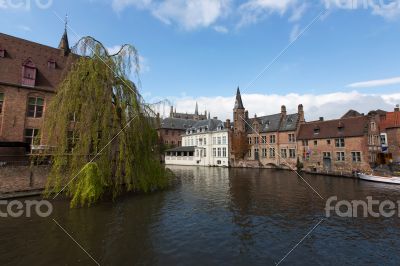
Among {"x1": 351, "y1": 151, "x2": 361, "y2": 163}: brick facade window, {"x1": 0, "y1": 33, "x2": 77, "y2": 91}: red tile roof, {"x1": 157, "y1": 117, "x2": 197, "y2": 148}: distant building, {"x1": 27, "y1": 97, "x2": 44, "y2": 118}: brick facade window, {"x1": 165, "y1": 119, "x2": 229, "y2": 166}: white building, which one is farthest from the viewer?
{"x1": 157, "y1": 117, "x2": 197, "y2": 148}: distant building

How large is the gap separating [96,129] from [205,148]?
41554mm

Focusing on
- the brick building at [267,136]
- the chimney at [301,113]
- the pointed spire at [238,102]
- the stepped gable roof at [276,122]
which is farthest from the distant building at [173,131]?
the chimney at [301,113]

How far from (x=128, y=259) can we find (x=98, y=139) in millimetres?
8774

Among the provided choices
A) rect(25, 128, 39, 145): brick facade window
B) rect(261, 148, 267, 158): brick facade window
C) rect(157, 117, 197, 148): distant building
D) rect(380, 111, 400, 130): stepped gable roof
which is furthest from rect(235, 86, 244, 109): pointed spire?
rect(25, 128, 39, 145): brick facade window

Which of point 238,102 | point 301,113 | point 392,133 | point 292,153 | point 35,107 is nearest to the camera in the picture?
point 35,107

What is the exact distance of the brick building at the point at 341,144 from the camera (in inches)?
1339

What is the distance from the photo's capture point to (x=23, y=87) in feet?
69.8

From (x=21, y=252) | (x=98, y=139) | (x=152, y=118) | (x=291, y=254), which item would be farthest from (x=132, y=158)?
(x=291, y=254)

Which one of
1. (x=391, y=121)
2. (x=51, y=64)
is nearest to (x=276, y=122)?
(x=391, y=121)

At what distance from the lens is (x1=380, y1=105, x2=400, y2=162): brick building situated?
37.8m

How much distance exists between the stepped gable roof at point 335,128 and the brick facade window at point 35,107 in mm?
38275

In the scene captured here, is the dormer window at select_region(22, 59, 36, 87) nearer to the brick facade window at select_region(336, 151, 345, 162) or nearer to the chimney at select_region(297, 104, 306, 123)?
the brick facade window at select_region(336, 151, 345, 162)

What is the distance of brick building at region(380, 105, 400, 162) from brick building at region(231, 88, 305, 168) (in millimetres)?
12906

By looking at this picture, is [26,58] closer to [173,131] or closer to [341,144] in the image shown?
[341,144]
